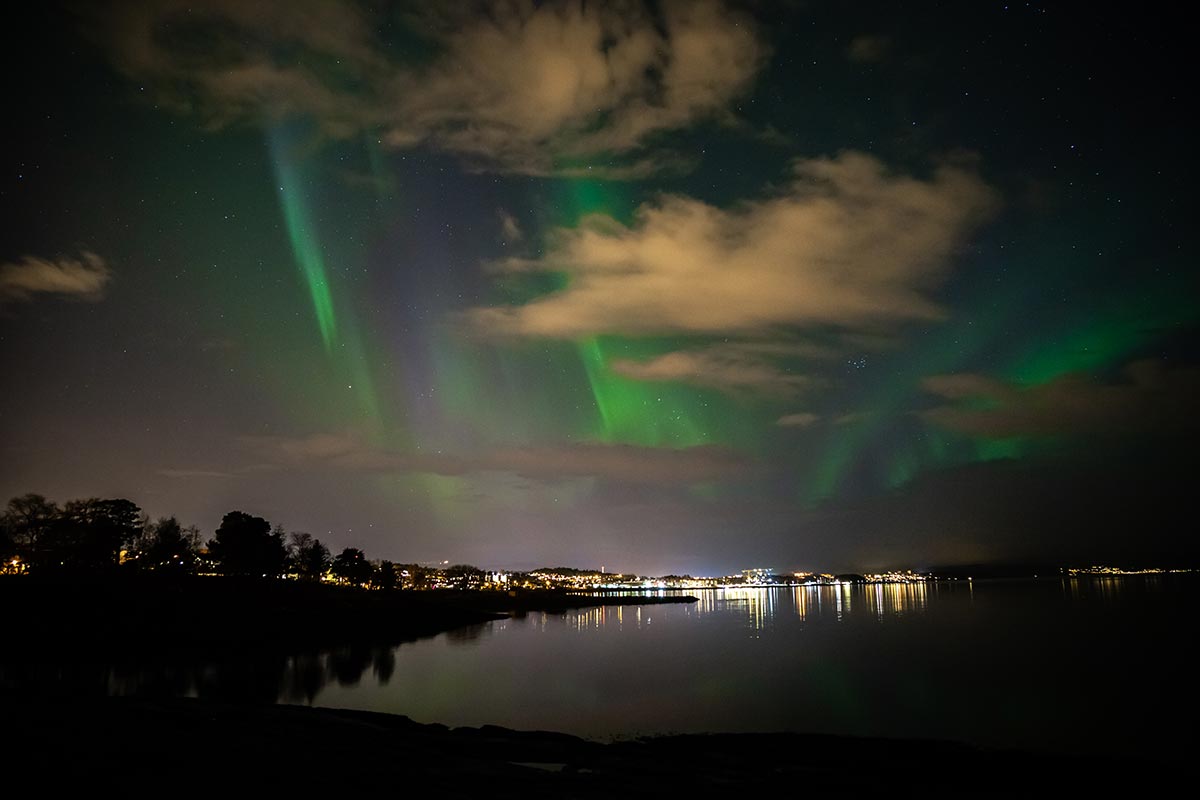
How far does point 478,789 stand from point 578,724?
17566mm

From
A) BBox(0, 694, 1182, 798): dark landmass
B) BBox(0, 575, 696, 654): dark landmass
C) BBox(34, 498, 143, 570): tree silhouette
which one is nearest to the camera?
BBox(0, 694, 1182, 798): dark landmass

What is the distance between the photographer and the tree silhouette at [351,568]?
188125 mm

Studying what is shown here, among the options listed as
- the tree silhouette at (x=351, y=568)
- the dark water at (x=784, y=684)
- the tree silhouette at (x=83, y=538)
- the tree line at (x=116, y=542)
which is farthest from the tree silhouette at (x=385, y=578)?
the dark water at (x=784, y=684)

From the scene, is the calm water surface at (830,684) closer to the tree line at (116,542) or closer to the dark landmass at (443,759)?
Result: the dark landmass at (443,759)

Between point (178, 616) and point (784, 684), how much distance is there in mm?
49190

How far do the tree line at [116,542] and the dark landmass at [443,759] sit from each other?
9492 centimetres

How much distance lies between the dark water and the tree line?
65513 millimetres

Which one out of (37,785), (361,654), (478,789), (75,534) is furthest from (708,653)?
(75,534)

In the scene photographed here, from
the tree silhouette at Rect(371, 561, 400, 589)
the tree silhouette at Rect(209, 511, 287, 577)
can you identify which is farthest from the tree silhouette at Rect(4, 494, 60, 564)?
the tree silhouette at Rect(371, 561, 400, 589)

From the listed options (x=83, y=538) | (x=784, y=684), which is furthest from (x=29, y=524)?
(x=784, y=684)

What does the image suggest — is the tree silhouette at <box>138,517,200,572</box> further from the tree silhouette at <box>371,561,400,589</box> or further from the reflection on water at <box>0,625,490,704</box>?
the reflection on water at <box>0,625,490,704</box>

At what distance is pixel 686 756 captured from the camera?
23.9m

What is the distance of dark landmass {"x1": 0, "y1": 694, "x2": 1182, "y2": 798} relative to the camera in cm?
1730

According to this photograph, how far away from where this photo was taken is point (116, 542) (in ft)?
388
